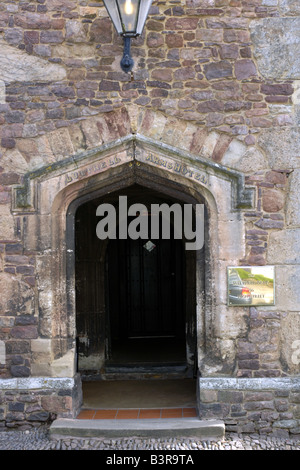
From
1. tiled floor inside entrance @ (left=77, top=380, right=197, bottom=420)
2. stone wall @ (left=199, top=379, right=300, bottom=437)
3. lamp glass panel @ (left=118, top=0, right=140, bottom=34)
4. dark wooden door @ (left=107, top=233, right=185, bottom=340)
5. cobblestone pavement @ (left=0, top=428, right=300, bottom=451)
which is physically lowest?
cobblestone pavement @ (left=0, top=428, right=300, bottom=451)

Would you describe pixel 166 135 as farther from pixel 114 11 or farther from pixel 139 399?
pixel 139 399

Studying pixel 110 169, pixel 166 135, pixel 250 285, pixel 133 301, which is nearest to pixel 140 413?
pixel 250 285

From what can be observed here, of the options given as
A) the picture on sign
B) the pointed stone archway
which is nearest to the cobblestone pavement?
the pointed stone archway

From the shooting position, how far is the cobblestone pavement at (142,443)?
4.45m

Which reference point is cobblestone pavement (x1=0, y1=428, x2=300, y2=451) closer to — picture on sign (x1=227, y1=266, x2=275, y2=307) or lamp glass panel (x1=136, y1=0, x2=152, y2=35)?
picture on sign (x1=227, y1=266, x2=275, y2=307)

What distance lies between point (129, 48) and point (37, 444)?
365cm

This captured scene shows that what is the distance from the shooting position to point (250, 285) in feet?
15.9

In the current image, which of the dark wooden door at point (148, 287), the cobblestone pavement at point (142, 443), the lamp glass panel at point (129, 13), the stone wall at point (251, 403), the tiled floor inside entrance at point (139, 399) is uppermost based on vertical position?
the lamp glass panel at point (129, 13)

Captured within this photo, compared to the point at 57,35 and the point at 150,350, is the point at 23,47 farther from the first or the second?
the point at 150,350

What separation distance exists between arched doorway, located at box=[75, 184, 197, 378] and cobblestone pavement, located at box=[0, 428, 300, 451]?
2.03m

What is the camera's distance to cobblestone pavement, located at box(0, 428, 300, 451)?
4.45 meters

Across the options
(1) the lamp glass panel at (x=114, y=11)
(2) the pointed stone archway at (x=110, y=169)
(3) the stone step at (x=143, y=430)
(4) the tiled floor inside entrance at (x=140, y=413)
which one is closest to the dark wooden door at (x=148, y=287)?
(4) the tiled floor inside entrance at (x=140, y=413)

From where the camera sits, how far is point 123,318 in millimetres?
8852

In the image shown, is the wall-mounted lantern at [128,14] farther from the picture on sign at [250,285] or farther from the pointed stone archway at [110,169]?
the picture on sign at [250,285]
